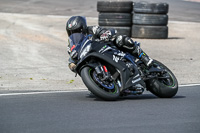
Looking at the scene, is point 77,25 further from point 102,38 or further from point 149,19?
point 149,19

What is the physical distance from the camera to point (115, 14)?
15.5 metres

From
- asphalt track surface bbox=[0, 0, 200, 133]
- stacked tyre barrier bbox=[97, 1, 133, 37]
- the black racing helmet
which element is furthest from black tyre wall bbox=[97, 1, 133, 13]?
the black racing helmet

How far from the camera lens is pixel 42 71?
1100 centimetres

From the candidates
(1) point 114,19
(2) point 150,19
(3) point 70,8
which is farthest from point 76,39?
(3) point 70,8

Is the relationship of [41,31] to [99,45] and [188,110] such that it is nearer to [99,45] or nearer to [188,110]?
[99,45]

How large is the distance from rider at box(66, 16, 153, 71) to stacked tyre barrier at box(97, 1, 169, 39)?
25.6 feet

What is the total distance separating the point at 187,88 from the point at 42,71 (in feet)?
11.5

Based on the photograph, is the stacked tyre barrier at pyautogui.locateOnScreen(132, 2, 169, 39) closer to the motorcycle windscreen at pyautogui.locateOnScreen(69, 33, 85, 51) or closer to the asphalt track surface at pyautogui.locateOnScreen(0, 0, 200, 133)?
the asphalt track surface at pyautogui.locateOnScreen(0, 0, 200, 133)

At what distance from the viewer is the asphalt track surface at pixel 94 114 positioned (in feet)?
18.0

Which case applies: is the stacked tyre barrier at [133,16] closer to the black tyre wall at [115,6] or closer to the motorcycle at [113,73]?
the black tyre wall at [115,6]

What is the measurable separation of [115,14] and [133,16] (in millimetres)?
691

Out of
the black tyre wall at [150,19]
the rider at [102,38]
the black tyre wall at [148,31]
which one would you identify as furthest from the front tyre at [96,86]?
the black tyre wall at [148,31]

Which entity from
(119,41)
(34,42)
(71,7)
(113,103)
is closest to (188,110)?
(113,103)

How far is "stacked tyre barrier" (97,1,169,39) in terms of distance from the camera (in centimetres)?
1558
